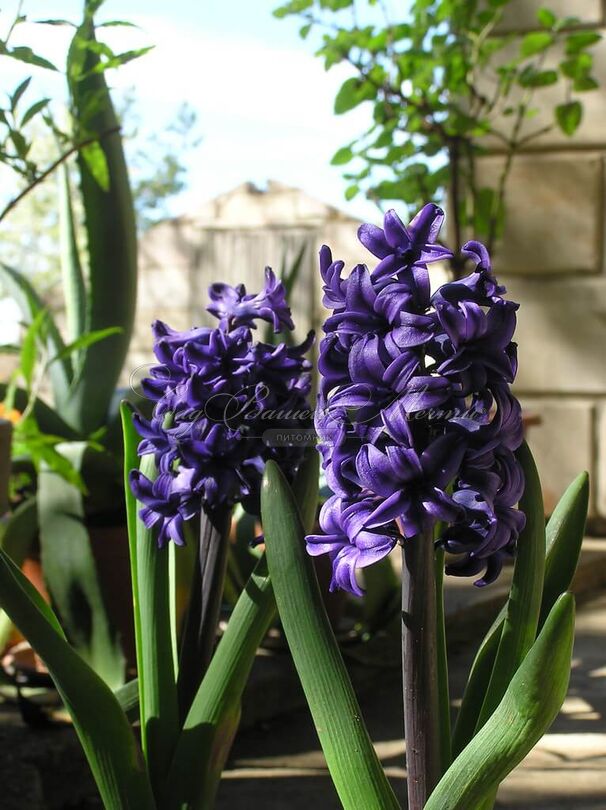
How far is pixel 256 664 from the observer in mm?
1757

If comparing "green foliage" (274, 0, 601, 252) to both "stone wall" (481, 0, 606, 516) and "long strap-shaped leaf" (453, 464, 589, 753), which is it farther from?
"long strap-shaped leaf" (453, 464, 589, 753)

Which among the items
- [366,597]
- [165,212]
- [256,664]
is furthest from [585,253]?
[165,212]

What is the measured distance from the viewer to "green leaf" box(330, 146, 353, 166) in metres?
3.07

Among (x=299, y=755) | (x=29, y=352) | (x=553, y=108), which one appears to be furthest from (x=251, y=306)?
(x=553, y=108)

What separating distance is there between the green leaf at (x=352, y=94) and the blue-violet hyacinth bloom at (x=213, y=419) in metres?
2.16

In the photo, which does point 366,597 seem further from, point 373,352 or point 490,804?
point 373,352

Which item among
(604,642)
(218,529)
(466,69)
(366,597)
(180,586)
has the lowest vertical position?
(604,642)

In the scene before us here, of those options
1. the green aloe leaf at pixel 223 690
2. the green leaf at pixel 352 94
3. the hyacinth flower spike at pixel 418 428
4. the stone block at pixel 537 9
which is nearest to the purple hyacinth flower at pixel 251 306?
the green aloe leaf at pixel 223 690

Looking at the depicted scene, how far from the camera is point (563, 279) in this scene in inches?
126

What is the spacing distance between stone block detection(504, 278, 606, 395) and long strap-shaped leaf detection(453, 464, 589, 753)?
2351 millimetres

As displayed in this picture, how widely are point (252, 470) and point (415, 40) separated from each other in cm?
236

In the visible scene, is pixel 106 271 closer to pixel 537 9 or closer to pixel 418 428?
pixel 418 428

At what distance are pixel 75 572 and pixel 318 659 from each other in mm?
938

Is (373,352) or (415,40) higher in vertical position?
(415,40)
